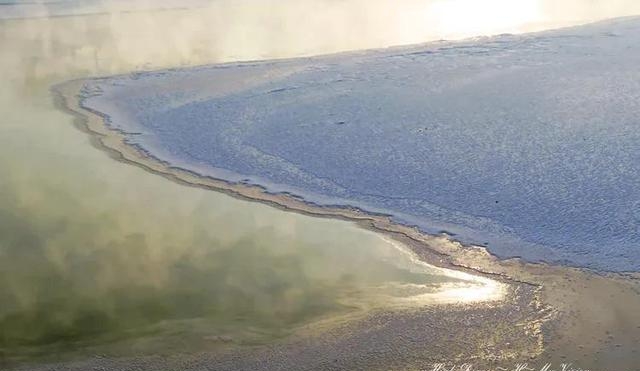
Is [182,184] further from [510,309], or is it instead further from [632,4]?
[632,4]

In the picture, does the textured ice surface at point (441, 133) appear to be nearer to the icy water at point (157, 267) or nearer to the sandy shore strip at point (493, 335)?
the sandy shore strip at point (493, 335)

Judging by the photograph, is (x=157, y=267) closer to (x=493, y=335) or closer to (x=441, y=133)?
(x=493, y=335)

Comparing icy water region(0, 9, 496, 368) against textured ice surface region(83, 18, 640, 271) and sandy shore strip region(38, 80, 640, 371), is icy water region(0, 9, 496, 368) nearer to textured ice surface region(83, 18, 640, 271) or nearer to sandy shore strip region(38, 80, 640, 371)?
sandy shore strip region(38, 80, 640, 371)

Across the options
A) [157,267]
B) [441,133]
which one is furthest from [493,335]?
[441,133]

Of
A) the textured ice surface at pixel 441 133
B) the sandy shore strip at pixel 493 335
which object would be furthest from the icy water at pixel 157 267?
the textured ice surface at pixel 441 133

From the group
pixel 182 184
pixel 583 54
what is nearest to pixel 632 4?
pixel 583 54

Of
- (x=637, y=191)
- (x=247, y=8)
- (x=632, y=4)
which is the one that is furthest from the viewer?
(x=247, y=8)

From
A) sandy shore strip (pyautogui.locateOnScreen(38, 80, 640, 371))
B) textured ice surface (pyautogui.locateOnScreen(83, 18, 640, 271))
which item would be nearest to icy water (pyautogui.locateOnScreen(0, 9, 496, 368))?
sandy shore strip (pyautogui.locateOnScreen(38, 80, 640, 371))
